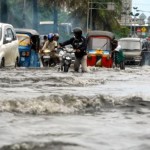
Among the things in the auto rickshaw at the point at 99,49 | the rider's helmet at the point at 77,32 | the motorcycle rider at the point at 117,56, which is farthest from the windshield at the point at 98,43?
the rider's helmet at the point at 77,32

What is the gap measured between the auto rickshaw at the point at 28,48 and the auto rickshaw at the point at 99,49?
3.84 m

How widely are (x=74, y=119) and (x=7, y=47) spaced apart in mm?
9482

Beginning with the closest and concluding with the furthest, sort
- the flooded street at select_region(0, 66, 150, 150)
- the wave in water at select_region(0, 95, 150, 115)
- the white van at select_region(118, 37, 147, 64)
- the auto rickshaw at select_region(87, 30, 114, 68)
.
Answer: the flooded street at select_region(0, 66, 150, 150) → the wave in water at select_region(0, 95, 150, 115) → the auto rickshaw at select_region(87, 30, 114, 68) → the white van at select_region(118, 37, 147, 64)

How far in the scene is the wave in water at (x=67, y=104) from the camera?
854 cm

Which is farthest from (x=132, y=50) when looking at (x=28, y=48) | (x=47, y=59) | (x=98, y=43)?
(x=28, y=48)

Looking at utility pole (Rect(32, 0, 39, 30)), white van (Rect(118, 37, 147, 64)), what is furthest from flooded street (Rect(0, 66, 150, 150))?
utility pole (Rect(32, 0, 39, 30))

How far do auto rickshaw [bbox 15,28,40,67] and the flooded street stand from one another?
979cm

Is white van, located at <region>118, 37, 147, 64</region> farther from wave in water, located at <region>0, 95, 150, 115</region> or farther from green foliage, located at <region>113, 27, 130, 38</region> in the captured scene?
green foliage, located at <region>113, 27, 130, 38</region>

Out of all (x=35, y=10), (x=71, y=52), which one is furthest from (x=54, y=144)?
(x=35, y=10)

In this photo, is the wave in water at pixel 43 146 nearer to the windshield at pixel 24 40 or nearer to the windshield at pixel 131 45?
the windshield at pixel 24 40

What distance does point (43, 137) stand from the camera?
6.33m

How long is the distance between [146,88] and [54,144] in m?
6.85

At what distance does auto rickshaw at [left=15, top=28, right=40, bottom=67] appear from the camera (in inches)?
868

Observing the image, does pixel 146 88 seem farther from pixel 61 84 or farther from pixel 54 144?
pixel 54 144
